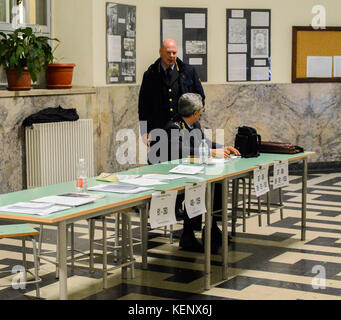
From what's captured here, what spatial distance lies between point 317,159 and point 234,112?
1.53 metres

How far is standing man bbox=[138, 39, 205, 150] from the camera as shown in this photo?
7.02m

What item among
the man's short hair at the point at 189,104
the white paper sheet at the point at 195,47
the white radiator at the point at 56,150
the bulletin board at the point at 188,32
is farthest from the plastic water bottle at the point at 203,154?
the white paper sheet at the point at 195,47

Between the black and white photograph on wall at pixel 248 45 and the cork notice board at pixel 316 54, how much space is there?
42cm

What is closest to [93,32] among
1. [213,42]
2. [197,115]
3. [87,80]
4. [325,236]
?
[87,80]

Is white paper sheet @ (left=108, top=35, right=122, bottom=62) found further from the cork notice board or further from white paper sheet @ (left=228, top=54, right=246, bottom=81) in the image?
the cork notice board

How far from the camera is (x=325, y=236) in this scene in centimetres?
672

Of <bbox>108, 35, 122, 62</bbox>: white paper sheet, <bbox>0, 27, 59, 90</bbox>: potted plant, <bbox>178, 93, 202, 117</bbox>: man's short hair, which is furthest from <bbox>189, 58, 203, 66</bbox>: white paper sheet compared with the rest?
<bbox>178, 93, 202, 117</bbox>: man's short hair

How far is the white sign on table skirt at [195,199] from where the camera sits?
4926 millimetres

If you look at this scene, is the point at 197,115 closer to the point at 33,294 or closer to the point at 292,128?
the point at 33,294

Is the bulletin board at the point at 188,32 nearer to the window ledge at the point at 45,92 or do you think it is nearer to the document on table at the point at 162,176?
the window ledge at the point at 45,92

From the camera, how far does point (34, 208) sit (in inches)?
158

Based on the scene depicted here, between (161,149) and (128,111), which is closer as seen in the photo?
(161,149)

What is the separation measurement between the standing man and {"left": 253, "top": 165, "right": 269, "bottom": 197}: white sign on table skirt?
4.84 feet

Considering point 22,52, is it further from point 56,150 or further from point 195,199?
point 195,199
